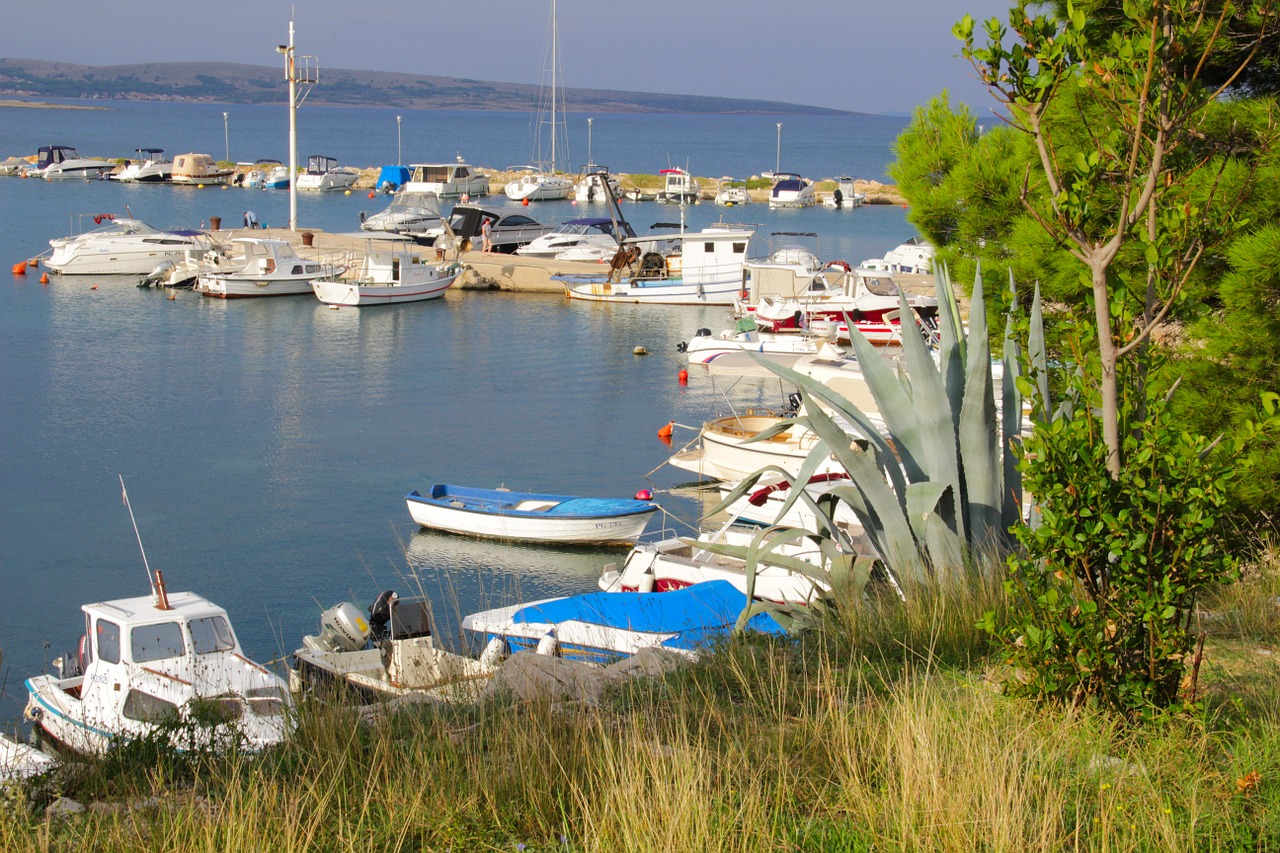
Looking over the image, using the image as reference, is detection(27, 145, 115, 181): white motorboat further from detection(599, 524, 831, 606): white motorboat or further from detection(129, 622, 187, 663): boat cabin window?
detection(129, 622, 187, 663): boat cabin window

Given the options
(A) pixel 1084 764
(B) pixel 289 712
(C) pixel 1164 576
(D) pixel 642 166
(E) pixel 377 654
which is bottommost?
(E) pixel 377 654

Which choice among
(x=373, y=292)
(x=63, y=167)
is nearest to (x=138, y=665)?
(x=373, y=292)

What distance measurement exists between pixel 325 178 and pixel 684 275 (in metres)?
47.8

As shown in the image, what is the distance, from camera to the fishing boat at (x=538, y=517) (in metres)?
17.0

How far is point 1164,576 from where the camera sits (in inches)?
150

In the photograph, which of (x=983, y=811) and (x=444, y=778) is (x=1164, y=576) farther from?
(x=444, y=778)

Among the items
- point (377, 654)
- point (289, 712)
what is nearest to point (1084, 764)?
point (289, 712)

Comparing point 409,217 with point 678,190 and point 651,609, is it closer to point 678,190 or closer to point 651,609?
point 678,190

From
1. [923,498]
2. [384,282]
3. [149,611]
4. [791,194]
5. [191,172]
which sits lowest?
[149,611]

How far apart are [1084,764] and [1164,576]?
25.2 inches

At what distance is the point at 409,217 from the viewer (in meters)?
52.6

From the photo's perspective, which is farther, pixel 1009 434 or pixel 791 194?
pixel 791 194

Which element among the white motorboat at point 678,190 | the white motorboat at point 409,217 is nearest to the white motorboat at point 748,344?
the white motorboat at point 409,217

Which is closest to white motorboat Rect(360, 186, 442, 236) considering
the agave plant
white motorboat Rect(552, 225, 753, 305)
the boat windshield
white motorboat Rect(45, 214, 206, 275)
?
the boat windshield
